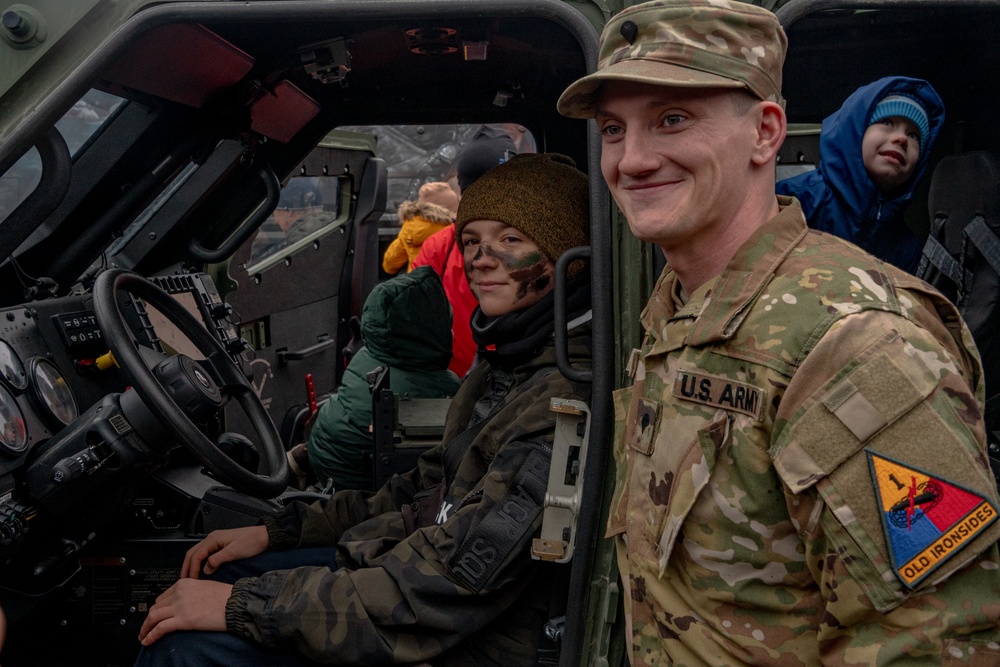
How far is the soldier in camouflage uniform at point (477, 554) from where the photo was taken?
5.42ft

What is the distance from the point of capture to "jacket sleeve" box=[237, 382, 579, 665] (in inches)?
64.6

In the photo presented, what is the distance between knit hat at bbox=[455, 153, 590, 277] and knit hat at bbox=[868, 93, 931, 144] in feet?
2.05

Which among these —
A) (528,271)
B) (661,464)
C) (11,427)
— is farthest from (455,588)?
(11,427)

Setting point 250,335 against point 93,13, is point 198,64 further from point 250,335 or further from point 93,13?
point 250,335

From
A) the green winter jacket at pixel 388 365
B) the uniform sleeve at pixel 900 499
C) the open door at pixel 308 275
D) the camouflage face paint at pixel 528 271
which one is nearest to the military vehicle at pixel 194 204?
the green winter jacket at pixel 388 365

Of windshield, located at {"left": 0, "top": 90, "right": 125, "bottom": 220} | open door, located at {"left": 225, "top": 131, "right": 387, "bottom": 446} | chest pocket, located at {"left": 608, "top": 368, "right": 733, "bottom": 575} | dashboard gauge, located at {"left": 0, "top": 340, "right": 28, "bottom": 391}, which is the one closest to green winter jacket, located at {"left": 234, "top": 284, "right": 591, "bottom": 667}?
chest pocket, located at {"left": 608, "top": 368, "right": 733, "bottom": 575}

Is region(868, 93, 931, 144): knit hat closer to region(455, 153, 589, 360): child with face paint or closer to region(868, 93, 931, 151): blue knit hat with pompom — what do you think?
region(868, 93, 931, 151): blue knit hat with pompom

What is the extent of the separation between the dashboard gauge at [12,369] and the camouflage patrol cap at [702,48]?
53.5 inches

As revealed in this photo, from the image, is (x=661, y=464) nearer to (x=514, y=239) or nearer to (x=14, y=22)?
(x=514, y=239)

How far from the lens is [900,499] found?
102cm

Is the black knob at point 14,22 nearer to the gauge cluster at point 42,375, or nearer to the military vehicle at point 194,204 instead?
the military vehicle at point 194,204

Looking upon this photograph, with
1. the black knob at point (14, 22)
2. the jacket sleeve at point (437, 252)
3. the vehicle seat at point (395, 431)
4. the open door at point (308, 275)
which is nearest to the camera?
the black knob at point (14, 22)

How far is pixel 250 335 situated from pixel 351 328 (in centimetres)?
115

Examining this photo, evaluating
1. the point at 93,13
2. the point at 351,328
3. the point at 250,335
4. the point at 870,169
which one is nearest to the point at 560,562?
the point at 870,169
